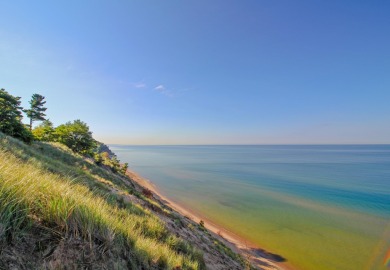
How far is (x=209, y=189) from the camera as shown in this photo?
40.1 metres

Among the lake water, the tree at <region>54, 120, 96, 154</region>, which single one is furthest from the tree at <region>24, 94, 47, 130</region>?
the lake water

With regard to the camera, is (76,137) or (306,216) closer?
(306,216)

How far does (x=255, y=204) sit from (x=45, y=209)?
30.6 metres

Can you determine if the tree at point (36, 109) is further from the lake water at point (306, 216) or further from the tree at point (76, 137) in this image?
the lake water at point (306, 216)

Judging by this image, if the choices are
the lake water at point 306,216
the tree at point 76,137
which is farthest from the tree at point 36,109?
the lake water at point 306,216

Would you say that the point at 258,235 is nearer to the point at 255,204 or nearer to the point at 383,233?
the point at 255,204

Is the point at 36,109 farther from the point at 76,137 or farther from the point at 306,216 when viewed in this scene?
the point at 306,216

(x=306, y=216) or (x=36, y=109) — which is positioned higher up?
(x=36, y=109)

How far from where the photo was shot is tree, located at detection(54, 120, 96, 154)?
32188 mm

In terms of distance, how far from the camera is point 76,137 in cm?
3312

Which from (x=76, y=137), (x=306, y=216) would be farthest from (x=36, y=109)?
(x=306, y=216)

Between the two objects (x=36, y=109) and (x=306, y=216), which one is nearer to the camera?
(x=306, y=216)

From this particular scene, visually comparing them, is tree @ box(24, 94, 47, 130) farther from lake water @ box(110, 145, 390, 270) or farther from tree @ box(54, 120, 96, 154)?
lake water @ box(110, 145, 390, 270)

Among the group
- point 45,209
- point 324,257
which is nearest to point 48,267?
point 45,209
